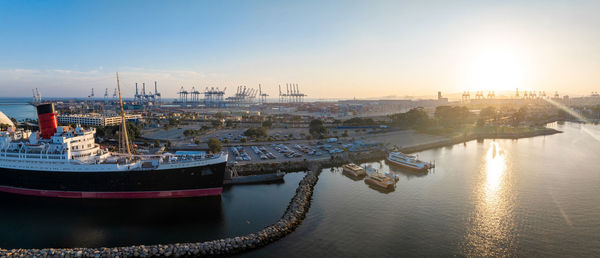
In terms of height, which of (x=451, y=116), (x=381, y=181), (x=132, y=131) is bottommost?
(x=381, y=181)

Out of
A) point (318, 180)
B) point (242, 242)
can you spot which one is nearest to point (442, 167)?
point (318, 180)

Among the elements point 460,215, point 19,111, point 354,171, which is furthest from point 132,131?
point 19,111

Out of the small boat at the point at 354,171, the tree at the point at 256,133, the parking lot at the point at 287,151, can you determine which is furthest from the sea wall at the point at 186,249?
the tree at the point at 256,133

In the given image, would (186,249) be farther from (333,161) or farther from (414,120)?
(414,120)

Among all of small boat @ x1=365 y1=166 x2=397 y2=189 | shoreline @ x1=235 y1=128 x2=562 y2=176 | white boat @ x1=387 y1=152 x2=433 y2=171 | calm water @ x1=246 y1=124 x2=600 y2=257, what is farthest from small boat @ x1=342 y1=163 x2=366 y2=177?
white boat @ x1=387 y1=152 x2=433 y2=171

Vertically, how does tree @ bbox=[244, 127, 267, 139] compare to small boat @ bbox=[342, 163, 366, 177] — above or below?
above

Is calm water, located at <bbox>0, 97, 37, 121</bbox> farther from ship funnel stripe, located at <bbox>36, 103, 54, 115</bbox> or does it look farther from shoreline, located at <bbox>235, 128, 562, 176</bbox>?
shoreline, located at <bbox>235, 128, 562, 176</bbox>
